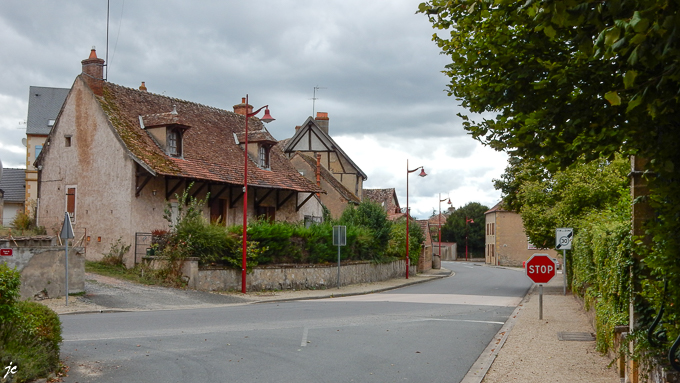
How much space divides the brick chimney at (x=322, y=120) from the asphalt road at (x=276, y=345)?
3505 cm

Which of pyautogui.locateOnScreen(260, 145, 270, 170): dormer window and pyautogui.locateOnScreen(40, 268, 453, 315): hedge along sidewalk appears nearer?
pyautogui.locateOnScreen(40, 268, 453, 315): hedge along sidewalk

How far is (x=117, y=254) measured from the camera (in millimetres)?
25266

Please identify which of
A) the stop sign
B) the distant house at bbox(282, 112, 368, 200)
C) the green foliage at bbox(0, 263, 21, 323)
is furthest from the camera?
the distant house at bbox(282, 112, 368, 200)

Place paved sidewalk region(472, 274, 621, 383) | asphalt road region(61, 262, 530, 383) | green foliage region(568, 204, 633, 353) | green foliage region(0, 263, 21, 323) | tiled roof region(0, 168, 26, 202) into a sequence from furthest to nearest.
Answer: tiled roof region(0, 168, 26, 202)
asphalt road region(61, 262, 530, 383)
paved sidewalk region(472, 274, 621, 383)
green foliage region(568, 204, 633, 353)
green foliage region(0, 263, 21, 323)

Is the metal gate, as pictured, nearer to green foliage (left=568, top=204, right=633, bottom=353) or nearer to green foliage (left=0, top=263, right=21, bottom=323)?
green foliage (left=0, top=263, right=21, bottom=323)

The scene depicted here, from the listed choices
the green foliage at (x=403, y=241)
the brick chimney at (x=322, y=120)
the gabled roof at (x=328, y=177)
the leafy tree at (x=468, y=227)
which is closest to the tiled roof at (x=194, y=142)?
the gabled roof at (x=328, y=177)

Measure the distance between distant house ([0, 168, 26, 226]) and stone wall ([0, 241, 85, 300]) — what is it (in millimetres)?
30835

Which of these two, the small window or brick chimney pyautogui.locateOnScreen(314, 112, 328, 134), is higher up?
brick chimney pyautogui.locateOnScreen(314, 112, 328, 134)

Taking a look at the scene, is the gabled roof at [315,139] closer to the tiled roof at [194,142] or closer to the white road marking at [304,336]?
the tiled roof at [194,142]

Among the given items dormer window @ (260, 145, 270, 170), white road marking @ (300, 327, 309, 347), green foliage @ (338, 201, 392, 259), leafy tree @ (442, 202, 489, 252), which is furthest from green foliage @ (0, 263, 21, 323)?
leafy tree @ (442, 202, 489, 252)

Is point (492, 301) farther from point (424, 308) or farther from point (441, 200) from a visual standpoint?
point (441, 200)

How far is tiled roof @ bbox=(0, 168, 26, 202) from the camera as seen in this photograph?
4700 cm

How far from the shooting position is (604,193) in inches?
969

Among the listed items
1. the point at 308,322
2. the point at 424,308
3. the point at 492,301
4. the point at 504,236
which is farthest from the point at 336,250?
the point at 504,236
